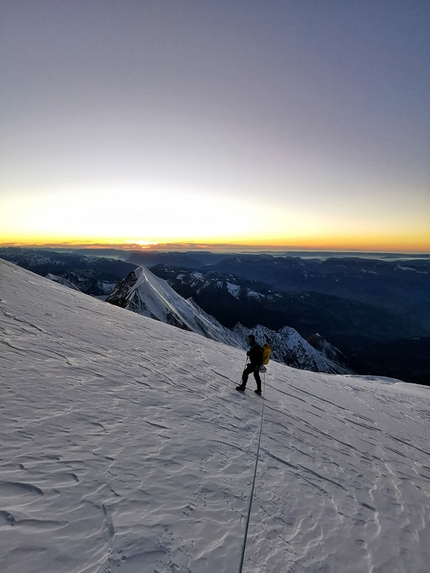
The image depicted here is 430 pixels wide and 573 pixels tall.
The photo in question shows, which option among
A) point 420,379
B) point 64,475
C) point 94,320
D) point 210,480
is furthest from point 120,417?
point 420,379

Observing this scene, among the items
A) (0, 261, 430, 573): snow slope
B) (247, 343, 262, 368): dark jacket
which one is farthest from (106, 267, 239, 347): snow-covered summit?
(0, 261, 430, 573): snow slope

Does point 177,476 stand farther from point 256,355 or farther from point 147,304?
point 147,304

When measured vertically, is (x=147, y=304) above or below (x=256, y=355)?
below

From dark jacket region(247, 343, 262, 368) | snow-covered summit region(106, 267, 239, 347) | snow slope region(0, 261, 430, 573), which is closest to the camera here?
snow slope region(0, 261, 430, 573)

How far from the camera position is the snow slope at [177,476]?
4035mm

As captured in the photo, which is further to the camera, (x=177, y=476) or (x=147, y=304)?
(x=147, y=304)

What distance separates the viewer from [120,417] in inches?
280

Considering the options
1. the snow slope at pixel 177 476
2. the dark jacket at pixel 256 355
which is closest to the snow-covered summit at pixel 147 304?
the dark jacket at pixel 256 355

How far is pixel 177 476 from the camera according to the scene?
556cm

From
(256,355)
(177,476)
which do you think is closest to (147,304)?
(256,355)

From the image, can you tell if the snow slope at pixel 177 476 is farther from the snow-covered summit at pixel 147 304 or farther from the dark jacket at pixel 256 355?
the snow-covered summit at pixel 147 304

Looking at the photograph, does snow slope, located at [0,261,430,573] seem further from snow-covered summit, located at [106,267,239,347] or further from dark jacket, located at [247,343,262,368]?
snow-covered summit, located at [106,267,239,347]

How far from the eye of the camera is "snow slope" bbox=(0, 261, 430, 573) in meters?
4.04

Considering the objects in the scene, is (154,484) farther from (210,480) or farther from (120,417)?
(120,417)
